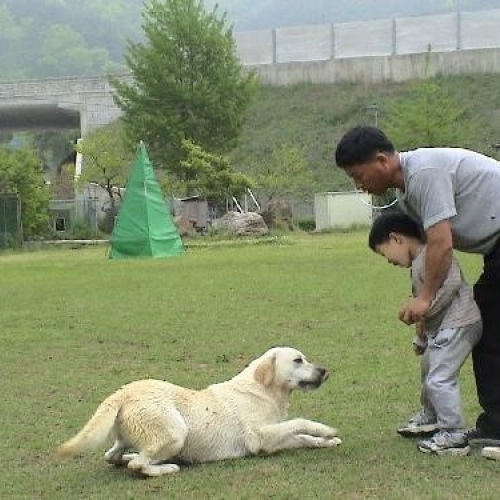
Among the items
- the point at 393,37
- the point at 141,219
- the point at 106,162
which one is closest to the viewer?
the point at 141,219

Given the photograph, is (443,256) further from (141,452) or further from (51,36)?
(51,36)

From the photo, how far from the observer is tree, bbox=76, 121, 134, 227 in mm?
43219

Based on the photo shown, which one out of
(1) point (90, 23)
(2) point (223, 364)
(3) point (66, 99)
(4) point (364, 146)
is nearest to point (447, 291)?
(4) point (364, 146)

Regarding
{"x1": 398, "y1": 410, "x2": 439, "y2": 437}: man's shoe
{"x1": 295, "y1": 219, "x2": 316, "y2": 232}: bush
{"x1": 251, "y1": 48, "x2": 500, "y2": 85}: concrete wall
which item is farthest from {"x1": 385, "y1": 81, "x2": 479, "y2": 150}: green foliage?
{"x1": 398, "y1": 410, "x2": 439, "y2": 437}: man's shoe

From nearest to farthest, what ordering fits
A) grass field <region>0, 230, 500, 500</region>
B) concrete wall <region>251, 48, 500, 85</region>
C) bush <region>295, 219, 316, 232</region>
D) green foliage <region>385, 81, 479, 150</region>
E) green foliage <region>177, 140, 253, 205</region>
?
grass field <region>0, 230, 500, 500</region> → green foliage <region>177, 140, 253, 205</region> → bush <region>295, 219, 316, 232</region> → green foliage <region>385, 81, 479, 150</region> → concrete wall <region>251, 48, 500, 85</region>

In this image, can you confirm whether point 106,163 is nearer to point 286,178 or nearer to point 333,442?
point 286,178

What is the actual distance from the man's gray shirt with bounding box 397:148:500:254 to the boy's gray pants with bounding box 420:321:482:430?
459mm

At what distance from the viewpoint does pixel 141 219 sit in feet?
74.6

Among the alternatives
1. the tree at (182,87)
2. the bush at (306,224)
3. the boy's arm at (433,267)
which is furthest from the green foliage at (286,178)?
the boy's arm at (433,267)

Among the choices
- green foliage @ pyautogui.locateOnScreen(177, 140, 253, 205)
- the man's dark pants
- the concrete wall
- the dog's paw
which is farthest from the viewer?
the concrete wall

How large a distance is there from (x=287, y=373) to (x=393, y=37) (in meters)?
56.5

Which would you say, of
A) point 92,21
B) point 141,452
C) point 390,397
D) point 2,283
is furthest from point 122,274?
point 92,21

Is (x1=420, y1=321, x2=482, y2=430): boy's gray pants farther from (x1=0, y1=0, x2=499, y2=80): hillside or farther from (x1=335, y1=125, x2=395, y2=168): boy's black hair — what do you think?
(x1=0, y1=0, x2=499, y2=80): hillside

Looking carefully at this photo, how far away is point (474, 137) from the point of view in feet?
159
